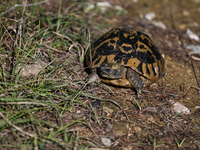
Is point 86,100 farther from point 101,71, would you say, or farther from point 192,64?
point 192,64

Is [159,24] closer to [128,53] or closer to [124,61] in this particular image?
[128,53]

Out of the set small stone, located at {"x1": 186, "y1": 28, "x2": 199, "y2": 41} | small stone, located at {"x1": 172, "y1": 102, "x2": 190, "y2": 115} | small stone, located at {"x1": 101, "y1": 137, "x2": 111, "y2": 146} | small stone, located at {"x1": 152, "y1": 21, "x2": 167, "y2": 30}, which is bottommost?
small stone, located at {"x1": 101, "y1": 137, "x2": 111, "y2": 146}

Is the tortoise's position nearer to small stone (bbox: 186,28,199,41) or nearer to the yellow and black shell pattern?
the yellow and black shell pattern

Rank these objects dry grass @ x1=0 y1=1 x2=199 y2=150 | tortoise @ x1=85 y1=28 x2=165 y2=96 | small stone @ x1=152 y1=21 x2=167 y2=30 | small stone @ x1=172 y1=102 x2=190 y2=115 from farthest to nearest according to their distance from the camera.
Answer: small stone @ x1=152 y1=21 x2=167 y2=30 → tortoise @ x1=85 y1=28 x2=165 y2=96 → small stone @ x1=172 y1=102 x2=190 y2=115 → dry grass @ x1=0 y1=1 x2=199 y2=150

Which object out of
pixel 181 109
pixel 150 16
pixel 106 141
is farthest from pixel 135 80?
pixel 150 16

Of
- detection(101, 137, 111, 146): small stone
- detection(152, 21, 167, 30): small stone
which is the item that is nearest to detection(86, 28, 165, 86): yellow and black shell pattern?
detection(101, 137, 111, 146): small stone

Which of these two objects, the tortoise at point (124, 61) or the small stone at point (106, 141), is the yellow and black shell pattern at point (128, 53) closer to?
the tortoise at point (124, 61)

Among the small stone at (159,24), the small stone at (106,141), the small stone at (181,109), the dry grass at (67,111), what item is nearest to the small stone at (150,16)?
the small stone at (159,24)
